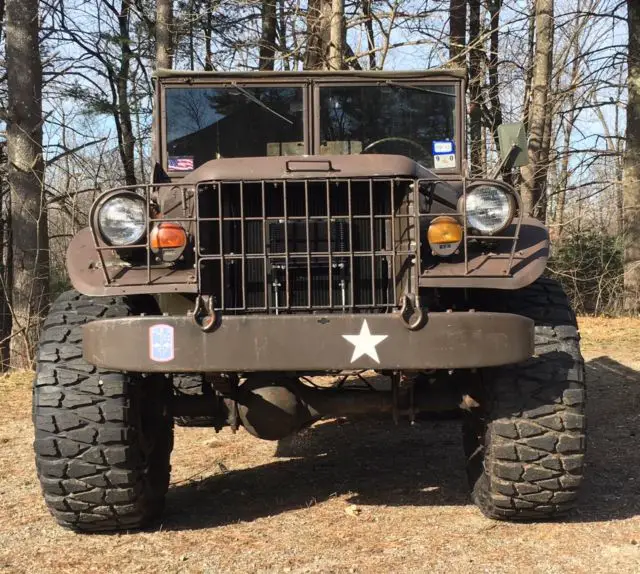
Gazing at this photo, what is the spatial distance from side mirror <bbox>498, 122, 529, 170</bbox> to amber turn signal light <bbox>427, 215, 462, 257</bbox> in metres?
1.25

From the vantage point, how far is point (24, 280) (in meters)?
10.1

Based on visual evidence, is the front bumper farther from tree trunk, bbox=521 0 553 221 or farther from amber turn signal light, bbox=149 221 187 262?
tree trunk, bbox=521 0 553 221

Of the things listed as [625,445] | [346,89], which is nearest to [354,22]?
[346,89]

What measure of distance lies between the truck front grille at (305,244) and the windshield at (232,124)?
4.24 feet

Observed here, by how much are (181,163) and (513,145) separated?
6.86 ft

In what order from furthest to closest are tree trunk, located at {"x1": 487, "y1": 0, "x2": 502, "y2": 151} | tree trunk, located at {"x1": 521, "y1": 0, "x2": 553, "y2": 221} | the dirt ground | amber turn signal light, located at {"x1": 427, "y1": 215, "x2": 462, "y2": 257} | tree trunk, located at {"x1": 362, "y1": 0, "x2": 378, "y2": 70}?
tree trunk, located at {"x1": 487, "y1": 0, "x2": 502, "y2": 151}
tree trunk, located at {"x1": 521, "y1": 0, "x2": 553, "y2": 221}
tree trunk, located at {"x1": 362, "y1": 0, "x2": 378, "y2": 70}
amber turn signal light, located at {"x1": 427, "y1": 215, "x2": 462, "y2": 257}
the dirt ground

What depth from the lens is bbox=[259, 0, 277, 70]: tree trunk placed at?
41.6ft

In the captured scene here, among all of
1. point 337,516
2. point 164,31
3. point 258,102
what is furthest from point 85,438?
point 164,31

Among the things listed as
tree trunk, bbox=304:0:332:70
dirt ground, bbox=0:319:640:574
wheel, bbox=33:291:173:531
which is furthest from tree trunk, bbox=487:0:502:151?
wheel, bbox=33:291:173:531

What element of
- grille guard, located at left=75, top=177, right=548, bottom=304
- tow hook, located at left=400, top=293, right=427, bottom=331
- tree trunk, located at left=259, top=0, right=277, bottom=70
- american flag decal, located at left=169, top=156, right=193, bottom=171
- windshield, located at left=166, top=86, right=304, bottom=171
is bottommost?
tow hook, located at left=400, top=293, right=427, bottom=331

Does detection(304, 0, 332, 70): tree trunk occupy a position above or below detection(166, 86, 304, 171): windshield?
above

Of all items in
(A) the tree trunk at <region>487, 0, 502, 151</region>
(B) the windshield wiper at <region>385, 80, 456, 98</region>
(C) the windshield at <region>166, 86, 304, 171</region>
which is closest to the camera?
(C) the windshield at <region>166, 86, 304, 171</region>

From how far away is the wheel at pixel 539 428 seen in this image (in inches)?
129

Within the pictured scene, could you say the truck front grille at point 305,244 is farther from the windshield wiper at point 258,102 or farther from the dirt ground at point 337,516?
the windshield wiper at point 258,102
